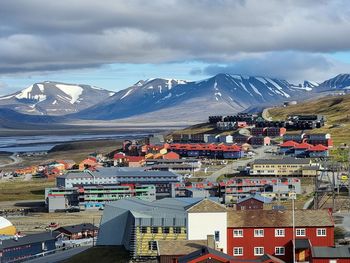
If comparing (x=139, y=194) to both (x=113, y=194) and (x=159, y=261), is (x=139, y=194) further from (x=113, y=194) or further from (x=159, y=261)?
(x=159, y=261)

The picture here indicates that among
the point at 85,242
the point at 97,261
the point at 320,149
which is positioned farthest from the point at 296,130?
the point at 97,261

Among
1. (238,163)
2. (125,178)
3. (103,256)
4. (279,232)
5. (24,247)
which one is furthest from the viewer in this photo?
(238,163)

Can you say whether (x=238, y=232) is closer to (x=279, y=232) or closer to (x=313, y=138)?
(x=279, y=232)

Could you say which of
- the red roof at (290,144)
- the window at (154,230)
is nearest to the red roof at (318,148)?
the red roof at (290,144)

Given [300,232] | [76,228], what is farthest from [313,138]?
[300,232]

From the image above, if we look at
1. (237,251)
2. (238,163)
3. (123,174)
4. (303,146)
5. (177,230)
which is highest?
(303,146)

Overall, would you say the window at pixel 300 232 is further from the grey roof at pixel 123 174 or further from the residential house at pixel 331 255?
the grey roof at pixel 123 174

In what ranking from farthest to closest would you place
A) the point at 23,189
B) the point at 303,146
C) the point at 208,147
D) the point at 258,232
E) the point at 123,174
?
1. the point at 208,147
2. the point at 303,146
3. the point at 23,189
4. the point at 123,174
5. the point at 258,232
